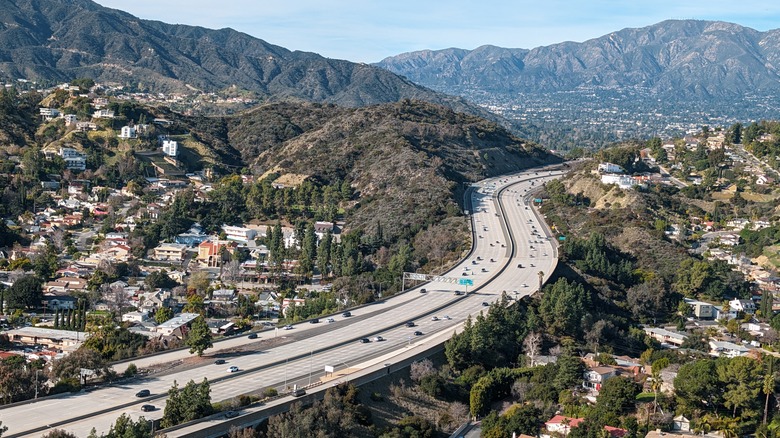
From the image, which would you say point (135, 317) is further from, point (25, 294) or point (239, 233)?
point (239, 233)

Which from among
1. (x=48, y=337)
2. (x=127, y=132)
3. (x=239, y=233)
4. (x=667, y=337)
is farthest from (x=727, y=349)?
(x=127, y=132)

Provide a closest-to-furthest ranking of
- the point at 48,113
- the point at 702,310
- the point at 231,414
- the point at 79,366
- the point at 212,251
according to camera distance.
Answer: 1. the point at 231,414
2. the point at 79,366
3. the point at 702,310
4. the point at 212,251
5. the point at 48,113

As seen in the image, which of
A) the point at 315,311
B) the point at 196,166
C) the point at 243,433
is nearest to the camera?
the point at 243,433

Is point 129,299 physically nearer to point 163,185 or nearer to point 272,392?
point 272,392

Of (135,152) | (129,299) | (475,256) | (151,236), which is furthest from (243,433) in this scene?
(135,152)

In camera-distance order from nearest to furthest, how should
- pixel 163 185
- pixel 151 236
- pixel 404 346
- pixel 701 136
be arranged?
pixel 404 346 → pixel 151 236 → pixel 163 185 → pixel 701 136

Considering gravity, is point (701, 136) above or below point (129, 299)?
above

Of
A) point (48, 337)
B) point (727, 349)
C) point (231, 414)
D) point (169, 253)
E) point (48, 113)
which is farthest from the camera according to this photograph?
point (48, 113)

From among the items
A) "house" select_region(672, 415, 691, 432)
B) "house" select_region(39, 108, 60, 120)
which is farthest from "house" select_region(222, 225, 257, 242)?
"house" select_region(672, 415, 691, 432)

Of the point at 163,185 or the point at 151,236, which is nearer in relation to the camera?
the point at 151,236
